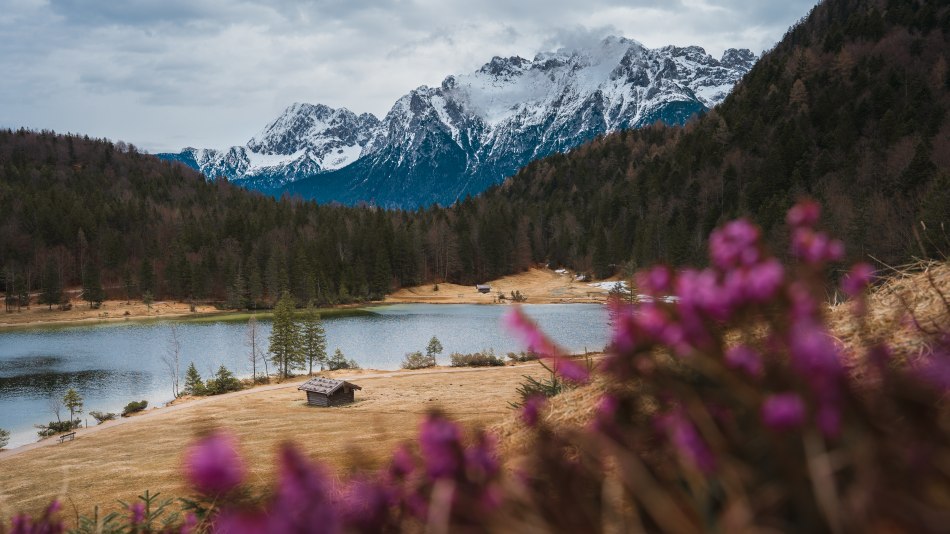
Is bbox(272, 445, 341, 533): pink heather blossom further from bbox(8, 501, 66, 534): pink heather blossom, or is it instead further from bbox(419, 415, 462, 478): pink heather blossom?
bbox(8, 501, 66, 534): pink heather blossom

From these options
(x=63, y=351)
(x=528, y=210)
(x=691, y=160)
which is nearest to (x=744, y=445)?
(x=63, y=351)

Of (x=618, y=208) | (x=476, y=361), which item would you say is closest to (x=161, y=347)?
(x=476, y=361)

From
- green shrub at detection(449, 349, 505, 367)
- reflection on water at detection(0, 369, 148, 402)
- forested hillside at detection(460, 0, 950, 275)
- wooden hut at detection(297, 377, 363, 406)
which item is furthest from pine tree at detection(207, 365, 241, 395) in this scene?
forested hillside at detection(460, 0, 950, 275)

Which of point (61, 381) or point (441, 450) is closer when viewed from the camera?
point (441, 450)

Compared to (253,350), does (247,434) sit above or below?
below

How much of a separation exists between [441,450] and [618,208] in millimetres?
114391

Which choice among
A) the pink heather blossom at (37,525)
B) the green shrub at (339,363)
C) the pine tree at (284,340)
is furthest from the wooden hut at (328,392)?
the pink heather blossom at (37,525)

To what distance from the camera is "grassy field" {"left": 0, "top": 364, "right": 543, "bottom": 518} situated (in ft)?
39.2

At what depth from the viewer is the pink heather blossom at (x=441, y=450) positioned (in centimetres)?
107

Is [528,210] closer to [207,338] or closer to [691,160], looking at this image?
[691,160]

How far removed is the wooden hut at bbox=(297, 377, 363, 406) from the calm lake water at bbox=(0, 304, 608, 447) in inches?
368

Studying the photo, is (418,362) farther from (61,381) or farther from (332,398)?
(61,381)

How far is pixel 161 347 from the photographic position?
155 ft

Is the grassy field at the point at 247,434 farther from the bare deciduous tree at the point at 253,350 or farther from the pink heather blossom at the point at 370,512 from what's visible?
the bare deciduous tree at the point at 253,350
